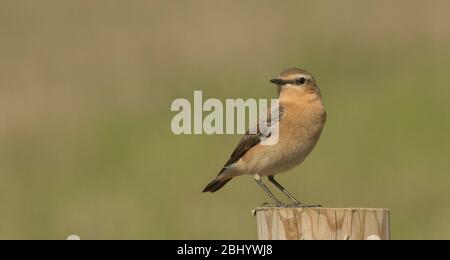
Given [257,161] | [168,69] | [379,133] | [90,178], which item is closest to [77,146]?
[90,178]

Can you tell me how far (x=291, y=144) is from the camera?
10070 millimetres

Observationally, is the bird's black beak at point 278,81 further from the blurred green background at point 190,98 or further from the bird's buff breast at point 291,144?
the blurred green background at point 190,98

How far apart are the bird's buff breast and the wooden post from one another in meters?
2.88

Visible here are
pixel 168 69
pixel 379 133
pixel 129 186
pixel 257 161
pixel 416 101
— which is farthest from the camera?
pixel 168 69

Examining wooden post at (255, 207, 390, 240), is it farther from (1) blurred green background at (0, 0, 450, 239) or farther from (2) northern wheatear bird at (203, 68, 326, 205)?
(1) blurred green background at (0, 0, 450, 239)

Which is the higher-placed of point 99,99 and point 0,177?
point 99,99

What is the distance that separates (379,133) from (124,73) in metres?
4.21

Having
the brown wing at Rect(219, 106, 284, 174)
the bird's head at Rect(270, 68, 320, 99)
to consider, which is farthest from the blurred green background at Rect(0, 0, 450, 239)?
the bird's head at Rect(270, 68, 320, 99)

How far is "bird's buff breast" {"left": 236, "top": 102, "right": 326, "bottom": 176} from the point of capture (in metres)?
10.1

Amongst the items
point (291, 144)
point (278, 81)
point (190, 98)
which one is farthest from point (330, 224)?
point (190, 98)

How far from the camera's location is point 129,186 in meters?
15.3

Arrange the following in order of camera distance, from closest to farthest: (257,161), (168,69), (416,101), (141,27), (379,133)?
(257,161), (379,133), (416,101), (168,69), (141,27)

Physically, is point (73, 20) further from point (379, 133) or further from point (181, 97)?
point (379, 133)

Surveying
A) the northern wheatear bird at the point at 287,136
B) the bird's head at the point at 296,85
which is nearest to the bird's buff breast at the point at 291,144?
Answer: the northern wheatear bird at the point at 287,136
